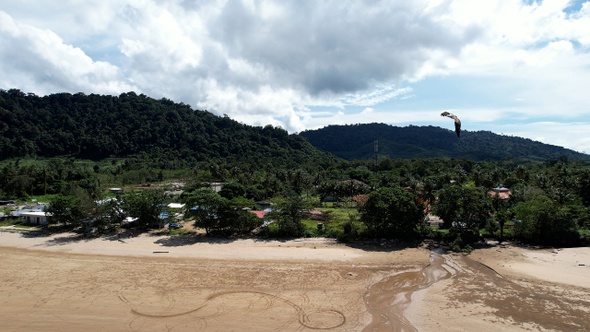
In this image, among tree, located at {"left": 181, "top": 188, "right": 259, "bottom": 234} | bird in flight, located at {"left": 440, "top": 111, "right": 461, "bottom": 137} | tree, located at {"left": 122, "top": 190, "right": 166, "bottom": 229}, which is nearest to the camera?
bird in flight, located at {"left": 440, "top": 111, "right": 461, "bottom": 137}

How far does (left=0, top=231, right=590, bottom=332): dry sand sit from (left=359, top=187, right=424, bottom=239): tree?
9.28 ft

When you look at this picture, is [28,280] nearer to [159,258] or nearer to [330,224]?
[159,258]

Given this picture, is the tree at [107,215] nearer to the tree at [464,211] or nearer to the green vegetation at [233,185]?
the green vegetation at [233,185]

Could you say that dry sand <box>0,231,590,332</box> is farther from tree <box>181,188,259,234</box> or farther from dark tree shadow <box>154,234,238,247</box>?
tree <box>181,188,259,234</box>

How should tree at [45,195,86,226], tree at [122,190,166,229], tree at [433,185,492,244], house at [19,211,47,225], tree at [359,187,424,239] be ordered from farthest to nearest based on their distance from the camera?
house at [19,211,47,225] < tree at [45,195,86,226] < tree at [122,190,166,229] < tree at [359,187,424,239] < tree at [433,185,492,244]

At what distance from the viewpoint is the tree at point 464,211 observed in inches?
1298

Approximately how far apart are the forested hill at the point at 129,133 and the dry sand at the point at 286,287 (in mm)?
89904

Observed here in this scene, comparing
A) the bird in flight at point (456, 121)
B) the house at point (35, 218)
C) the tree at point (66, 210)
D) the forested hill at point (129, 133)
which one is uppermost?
the forested hill at point (129, 133)

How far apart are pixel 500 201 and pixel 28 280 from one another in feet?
154

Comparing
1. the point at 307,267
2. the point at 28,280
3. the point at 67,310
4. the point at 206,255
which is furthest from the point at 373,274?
the point at 28,280

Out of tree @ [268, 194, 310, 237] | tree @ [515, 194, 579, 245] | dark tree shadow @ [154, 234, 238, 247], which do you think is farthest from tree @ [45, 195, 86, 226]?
tree @ [515, 194, 579, 245]

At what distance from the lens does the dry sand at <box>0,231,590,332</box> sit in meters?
19.0

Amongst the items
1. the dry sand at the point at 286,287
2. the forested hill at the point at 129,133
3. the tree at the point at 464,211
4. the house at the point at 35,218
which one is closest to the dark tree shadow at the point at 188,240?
the dry sand at the point at 286,287

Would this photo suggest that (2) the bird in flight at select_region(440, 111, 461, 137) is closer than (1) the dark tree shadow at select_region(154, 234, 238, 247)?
Yes
